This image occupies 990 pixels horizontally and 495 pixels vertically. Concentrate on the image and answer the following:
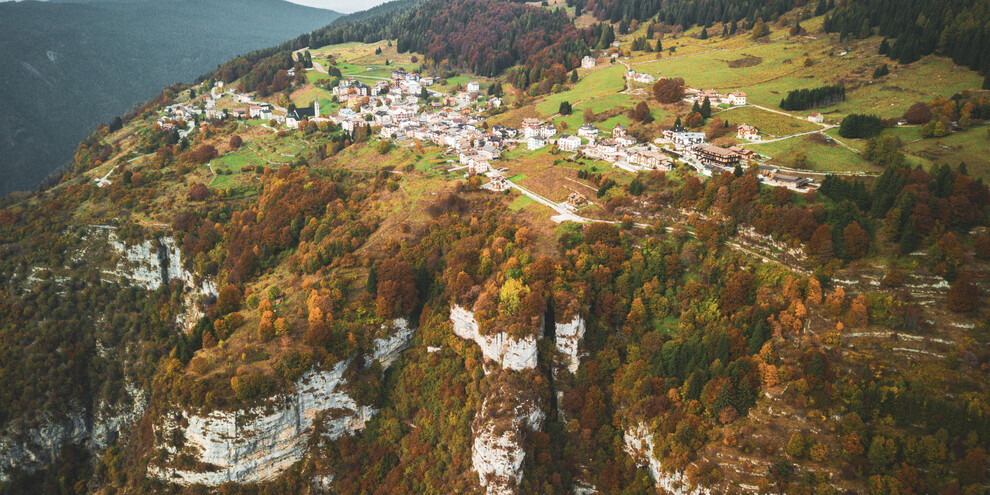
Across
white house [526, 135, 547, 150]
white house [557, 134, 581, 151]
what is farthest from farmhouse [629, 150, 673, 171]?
white house [526, 135, 547, 150]

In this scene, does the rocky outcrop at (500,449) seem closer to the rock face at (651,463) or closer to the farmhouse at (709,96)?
the rock face at (651,463)

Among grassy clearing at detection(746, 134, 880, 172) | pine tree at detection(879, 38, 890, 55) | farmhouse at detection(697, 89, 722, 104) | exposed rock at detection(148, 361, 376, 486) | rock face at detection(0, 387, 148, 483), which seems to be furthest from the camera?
farmhouse at detection(697, 89, 722, 104)

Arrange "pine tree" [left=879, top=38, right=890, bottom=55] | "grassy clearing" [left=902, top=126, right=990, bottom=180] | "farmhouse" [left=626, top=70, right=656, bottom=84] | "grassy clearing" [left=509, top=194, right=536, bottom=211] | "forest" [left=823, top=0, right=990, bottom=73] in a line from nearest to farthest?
"grassy clearing" [left=902, top=126, right=990, bottom=180] → "grassy clearing" [left=509, top=194, right=536, bottom=211] → "forest" [left=823, top=0, right=990, bottom=73] → "pine tree" [left=879, top=38, right=890, bottom=55] → "farmhouse" [left=626, top=70, right=656, bottom=84]

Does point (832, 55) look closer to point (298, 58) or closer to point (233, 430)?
point (233, 430)

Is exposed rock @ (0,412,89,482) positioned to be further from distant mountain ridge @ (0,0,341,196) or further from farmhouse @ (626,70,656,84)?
distant mountain ridge @ (0,0,341,196)

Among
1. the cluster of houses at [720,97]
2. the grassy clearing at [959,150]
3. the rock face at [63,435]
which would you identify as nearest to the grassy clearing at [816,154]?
the grassy clearing at [959,150]

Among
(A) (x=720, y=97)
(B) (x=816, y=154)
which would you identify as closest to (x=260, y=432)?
(B) (x=816, y=154)

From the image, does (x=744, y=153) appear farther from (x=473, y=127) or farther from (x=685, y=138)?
(x=473, y=127)
